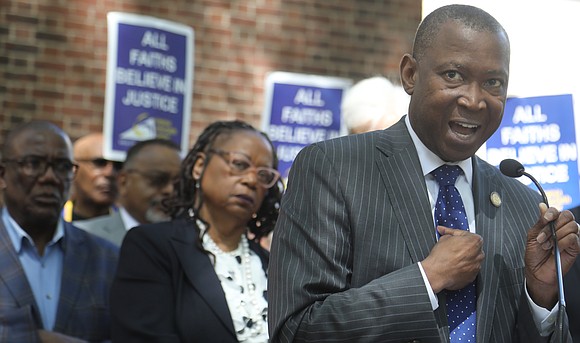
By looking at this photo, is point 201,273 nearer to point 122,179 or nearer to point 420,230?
point 420,230

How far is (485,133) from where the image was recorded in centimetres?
299

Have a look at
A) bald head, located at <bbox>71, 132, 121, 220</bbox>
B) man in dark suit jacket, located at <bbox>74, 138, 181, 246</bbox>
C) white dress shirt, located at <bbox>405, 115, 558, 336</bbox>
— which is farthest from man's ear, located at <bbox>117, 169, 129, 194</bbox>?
white dress shirt, located at <bbox>405, 115, 558, 336</bbox>

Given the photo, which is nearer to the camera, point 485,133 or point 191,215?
point 485,133

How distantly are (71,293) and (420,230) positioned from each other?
2.56 meters

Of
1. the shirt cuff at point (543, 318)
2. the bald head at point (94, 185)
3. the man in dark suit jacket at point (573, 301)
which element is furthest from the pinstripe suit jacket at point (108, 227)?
the shirt cuff at point (543, 318)

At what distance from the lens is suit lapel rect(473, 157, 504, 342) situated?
9.37 ft

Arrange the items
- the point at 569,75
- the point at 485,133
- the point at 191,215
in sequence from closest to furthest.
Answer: the point at 485,133, the point at 191,215, the point at 569,75

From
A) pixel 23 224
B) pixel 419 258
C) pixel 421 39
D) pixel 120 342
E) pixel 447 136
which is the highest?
pixel 421 39

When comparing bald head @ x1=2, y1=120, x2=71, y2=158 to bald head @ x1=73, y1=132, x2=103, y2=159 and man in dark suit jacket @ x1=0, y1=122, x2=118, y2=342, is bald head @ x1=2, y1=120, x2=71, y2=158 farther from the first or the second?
bald head @ x1=73, y1=132, x2=103, y2=159

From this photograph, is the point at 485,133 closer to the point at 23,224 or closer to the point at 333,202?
the point at 333,202

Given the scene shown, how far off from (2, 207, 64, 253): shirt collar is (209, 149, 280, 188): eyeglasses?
995 mm

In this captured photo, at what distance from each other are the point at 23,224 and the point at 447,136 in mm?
2906

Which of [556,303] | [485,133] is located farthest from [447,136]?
[556,303]

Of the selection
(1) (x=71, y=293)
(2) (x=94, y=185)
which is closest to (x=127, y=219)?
(2) (x=94, y=185)
